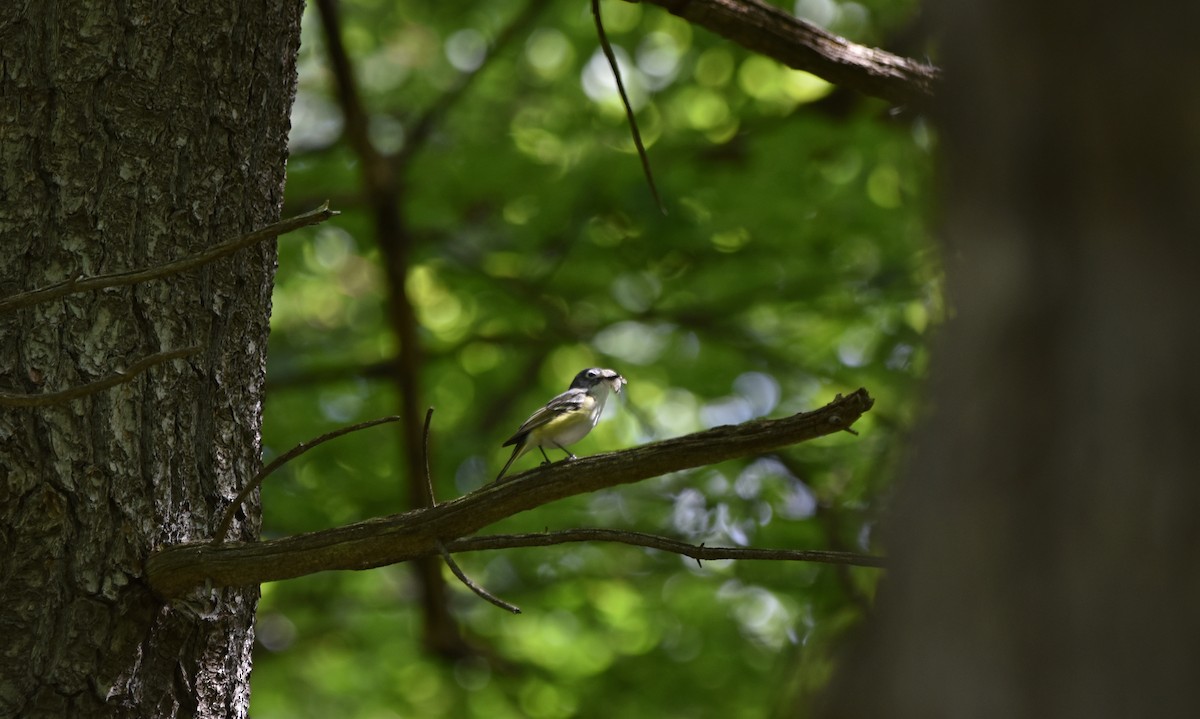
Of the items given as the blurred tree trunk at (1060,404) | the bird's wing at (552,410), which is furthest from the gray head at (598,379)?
the blurred tree trunk at (1060,404)

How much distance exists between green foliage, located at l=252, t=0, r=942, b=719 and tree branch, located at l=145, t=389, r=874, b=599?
3.68 meters

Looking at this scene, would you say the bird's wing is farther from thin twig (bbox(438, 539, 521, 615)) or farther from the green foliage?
thin twig (bbox(438, 539, 521, 615))

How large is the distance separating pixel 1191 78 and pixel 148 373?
2245 mm

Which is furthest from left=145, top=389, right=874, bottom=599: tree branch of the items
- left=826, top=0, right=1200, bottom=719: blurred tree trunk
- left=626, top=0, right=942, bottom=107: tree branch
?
left=626, top=0, right=942, bottom=107: tree branch

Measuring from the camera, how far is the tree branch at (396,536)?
231 centimetres

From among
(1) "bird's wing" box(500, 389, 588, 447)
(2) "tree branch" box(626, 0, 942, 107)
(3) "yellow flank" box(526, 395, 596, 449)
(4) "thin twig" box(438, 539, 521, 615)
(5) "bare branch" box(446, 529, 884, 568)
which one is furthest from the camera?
(3) "yellow flank" box(526, 395, 596, 449)

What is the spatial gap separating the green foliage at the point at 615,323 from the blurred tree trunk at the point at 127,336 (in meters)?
3.73

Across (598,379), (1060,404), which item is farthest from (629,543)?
(598,379)

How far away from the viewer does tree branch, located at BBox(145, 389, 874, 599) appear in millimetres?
2314

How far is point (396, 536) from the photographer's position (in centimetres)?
245

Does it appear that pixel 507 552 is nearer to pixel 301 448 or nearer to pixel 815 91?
pixel 815 91

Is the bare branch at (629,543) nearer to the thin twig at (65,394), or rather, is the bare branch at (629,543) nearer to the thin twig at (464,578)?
the thin twig at (464,578)

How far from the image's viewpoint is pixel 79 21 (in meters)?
2.70

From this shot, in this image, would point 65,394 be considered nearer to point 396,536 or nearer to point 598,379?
point 396,536
